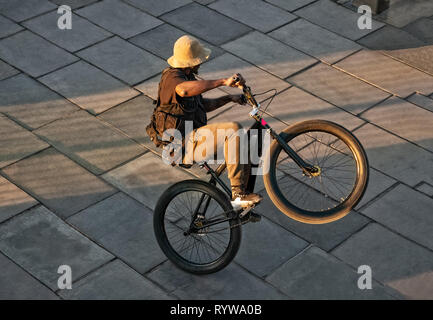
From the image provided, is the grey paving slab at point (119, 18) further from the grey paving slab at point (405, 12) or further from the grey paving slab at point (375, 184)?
the grey paving slab at point (375, 184)

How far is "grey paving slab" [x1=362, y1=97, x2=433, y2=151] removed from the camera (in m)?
8.80

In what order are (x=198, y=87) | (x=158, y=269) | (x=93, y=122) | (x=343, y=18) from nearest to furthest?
(x=198, y=87) < (x=158, y=269) < (x=93, y=122) < (x=343, y=18)

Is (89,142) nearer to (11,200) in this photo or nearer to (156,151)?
(156,151)

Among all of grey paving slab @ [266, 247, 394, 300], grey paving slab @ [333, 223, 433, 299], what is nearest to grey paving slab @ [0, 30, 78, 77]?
grey paving slab @ [266, 247, 394, 300]

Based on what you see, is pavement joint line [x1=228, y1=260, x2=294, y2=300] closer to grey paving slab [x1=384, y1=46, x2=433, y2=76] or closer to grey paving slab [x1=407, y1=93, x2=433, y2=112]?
grey paving slab [x1=407, y1=93, x2=433, y2=112]

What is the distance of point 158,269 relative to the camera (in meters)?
7.12

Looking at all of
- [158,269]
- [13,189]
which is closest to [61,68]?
[13,189]

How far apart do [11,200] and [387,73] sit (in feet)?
16.0

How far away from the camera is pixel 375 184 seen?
320 inches

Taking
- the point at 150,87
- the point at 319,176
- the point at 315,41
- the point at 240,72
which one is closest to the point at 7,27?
the point at 150,87

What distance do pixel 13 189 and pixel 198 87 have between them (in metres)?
2.67

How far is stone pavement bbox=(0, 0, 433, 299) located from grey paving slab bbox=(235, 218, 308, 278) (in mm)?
16

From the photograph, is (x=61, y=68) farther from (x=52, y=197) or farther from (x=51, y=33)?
(x=52, y=197)

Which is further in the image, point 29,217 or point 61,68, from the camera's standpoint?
point 61,68
